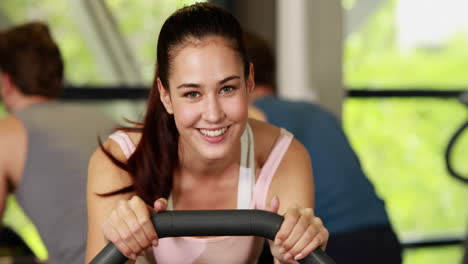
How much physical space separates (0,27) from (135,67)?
0.58 metres

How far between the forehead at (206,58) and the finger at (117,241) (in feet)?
0.77

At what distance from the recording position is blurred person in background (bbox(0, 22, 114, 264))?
65.2 inches

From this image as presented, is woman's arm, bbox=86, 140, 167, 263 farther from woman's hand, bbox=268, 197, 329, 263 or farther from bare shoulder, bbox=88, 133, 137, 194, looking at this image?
woman's hand, bbox=268, 197, 329, 263

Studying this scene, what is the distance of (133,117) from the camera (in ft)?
9.85

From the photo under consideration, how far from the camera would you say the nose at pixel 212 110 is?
38.7 inches

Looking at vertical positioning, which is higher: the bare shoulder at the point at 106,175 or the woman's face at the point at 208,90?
the woman's face at the point at 208,90

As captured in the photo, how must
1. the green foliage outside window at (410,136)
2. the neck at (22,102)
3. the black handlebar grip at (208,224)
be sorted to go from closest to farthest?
the black handlebar grip at (208,224) → the neck at (22,102) → the green foliage outside window at (410,136)

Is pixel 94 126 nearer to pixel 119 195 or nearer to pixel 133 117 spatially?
pixel 119 195

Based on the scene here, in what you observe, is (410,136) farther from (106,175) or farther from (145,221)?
(145,221)

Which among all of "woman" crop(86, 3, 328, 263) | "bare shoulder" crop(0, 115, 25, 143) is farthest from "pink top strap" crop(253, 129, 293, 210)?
"bare shoulder" crop(0, 115, 25, 143)

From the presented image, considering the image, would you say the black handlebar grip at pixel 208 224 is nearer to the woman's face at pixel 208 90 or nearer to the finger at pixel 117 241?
the finger at pixel 117 241

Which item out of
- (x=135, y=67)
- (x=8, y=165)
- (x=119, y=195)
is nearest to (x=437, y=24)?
(x=135, y=67)

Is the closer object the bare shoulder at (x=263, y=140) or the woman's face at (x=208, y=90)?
the woman's face at (x=208, y=90)

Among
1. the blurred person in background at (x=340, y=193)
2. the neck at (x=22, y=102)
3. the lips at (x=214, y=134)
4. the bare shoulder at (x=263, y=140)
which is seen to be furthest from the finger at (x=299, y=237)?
the neck at (x=22, y=102)
